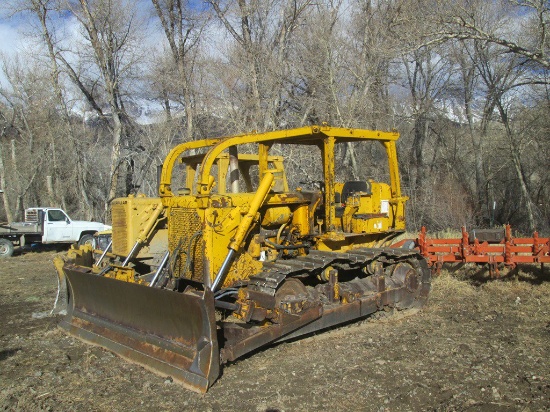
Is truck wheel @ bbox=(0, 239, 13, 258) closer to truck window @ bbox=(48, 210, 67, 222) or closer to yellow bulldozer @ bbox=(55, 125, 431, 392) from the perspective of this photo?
truck window @ bbox=(48, 210, 67, 222)

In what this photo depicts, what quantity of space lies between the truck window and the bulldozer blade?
11463mm

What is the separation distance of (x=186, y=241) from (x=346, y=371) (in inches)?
91.1

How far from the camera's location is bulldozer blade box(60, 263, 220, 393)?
5.04 meters

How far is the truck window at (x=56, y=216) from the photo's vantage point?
58.0 feet

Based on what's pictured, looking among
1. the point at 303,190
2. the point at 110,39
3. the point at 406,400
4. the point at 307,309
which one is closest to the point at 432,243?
the point at 303,190

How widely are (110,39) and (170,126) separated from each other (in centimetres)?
424

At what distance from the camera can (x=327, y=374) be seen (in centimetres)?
526

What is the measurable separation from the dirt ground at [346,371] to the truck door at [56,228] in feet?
33.3

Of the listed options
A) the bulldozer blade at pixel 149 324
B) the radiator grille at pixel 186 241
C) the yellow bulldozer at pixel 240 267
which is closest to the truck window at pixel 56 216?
the yellow bulldozer at pixel 240 267

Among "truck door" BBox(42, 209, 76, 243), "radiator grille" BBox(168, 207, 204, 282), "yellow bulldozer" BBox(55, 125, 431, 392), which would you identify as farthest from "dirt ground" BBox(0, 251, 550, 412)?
"truck door" BBox(42, 209, 76, 243)

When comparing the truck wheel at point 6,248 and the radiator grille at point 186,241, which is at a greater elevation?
the radiator grille at point 186,241

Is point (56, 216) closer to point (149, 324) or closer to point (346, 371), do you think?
point (149, 324)

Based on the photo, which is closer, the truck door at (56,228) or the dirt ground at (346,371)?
the dirt ground at (346,371)

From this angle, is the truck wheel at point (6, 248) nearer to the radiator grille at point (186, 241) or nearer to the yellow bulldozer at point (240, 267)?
the yellow bulldozer at point (240, 267)
